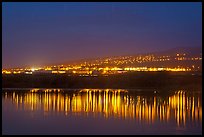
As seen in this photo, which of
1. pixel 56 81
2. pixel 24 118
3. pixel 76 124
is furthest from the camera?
pixel 56 81

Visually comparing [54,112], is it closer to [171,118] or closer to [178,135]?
[171,118]

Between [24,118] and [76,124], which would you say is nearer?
[76,124]

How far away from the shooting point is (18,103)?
2117cm

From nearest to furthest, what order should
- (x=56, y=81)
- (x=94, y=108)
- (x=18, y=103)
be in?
(x=94, y=108)
(x=18, y=103)
(x=56, y=81)

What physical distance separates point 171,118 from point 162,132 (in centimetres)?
321

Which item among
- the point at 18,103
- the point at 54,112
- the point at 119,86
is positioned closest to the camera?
the point at 54,112

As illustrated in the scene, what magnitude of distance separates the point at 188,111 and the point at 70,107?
5.15m

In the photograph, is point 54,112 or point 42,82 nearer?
point 54,112

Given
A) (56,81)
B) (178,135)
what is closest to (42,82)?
(56,81)

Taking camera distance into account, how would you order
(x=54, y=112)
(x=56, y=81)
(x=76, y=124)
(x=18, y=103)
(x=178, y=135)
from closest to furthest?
(x=178, y=135)
(x=76, y=124)
(x=54, y=112)
(x=18, y=103)
(x=56, y=81)

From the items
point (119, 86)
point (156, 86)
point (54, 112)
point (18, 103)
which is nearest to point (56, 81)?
point (119, 86)

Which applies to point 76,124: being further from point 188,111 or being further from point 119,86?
point 119,86

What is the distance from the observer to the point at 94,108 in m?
19.2

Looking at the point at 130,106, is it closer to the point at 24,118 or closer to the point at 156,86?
the point at 24,118
